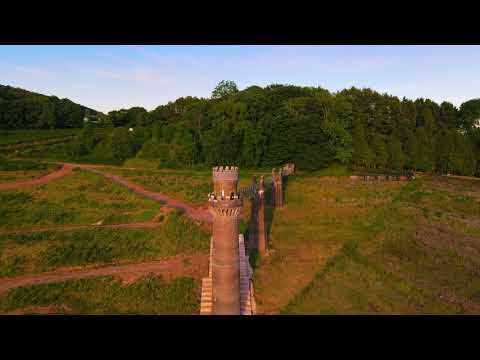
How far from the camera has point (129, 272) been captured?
70.7ft

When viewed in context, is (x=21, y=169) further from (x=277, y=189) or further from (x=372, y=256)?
(x=372, y=256)

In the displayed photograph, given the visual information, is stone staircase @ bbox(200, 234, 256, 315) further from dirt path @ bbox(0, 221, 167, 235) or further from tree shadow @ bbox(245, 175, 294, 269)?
dirt path @ bbox(0, 221, 167, 235)

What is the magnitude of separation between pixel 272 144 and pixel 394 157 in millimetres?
21901

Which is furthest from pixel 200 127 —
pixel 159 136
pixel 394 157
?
pixel 394 157

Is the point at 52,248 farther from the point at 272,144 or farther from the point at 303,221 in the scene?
the point at 272,144

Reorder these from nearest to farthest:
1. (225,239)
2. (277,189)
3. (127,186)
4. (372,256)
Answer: (225,239)
(372,256)
(277,189)
(127,186)

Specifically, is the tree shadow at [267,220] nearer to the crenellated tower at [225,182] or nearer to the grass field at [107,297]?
the grass field at [107,297]

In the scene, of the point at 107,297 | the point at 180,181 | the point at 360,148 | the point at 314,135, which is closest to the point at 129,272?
the point at 107,297

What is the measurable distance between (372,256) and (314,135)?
114 ft

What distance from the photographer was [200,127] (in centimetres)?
6419

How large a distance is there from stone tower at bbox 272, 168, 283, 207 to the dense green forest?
22001 mm

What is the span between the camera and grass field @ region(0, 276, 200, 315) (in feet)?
57.6
